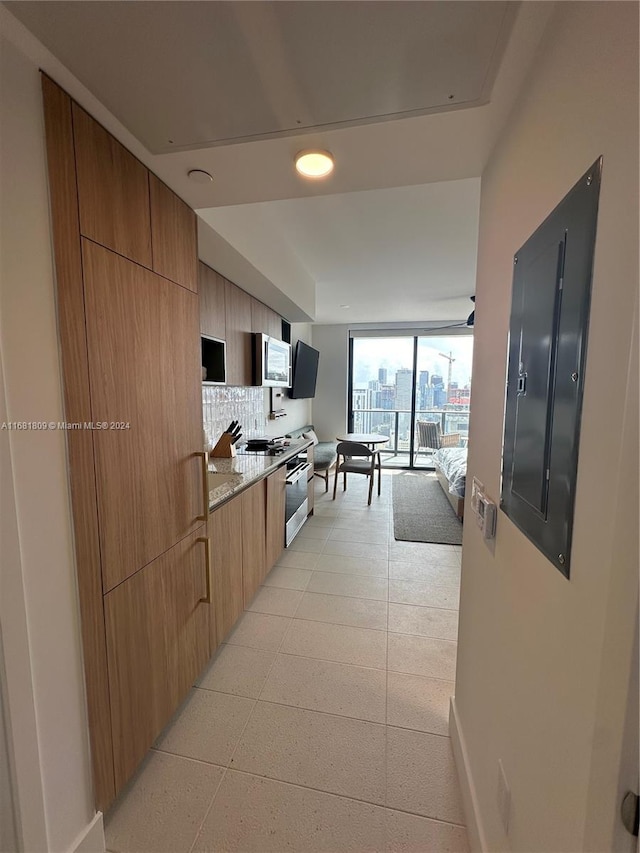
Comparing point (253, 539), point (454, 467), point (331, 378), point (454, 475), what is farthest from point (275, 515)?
point (331, 378)

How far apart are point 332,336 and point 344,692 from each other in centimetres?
569

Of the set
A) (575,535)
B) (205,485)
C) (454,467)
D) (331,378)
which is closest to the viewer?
(575,535)

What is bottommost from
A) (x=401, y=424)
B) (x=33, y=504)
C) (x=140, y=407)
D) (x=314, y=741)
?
(x=314, y=741)

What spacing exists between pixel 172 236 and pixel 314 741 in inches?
87.5

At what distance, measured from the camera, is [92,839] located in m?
1.11

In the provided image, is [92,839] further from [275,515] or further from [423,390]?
[423,390]

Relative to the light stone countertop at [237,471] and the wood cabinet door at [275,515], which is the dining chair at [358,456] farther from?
the wood cabinet door at [275,515]

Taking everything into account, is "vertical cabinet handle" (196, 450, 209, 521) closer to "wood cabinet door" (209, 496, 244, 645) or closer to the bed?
"wood cabinet door" (209, 496, 244, 645)

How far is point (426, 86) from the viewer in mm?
925

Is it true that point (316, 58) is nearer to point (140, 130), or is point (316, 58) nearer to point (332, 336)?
point (140, 130)

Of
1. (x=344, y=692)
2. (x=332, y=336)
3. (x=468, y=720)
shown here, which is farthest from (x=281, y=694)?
(x=332, y=336)

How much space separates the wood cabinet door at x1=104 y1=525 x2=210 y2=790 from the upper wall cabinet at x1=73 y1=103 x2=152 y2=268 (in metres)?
1.16

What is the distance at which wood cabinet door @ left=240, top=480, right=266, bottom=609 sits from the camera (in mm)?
2252

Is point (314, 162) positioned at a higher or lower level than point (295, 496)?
higher
